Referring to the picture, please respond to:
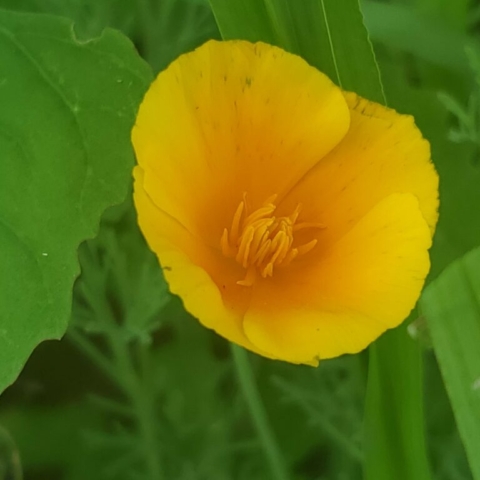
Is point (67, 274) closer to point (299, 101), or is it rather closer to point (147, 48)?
point (299, 101)

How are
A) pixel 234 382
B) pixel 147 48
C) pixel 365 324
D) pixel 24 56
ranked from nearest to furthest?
pixel 365 324 → pixel 24 56 → pixel 147 48 → pixel 234 382

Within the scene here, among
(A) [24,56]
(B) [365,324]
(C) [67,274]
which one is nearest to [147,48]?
(A) [24,56]

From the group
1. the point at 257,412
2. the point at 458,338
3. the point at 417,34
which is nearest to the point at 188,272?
the point at 458,338

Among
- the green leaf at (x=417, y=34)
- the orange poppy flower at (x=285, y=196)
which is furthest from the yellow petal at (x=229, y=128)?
the green leaf at (x=417, y=34)

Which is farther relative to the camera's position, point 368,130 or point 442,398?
point 442,398

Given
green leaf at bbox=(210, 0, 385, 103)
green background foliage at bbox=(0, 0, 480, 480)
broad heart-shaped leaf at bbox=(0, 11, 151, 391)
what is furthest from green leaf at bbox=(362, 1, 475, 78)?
broad heart-shaped leaf at bbox=(0, 11, 151, 391)

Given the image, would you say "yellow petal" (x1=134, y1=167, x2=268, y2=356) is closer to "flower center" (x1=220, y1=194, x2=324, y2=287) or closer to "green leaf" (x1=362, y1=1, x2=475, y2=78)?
"flower center" (x1=220, y1=194, x2=324, y2=287)

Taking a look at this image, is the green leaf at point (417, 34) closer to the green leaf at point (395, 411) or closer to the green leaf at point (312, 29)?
the green leaf at point (312, 29)
